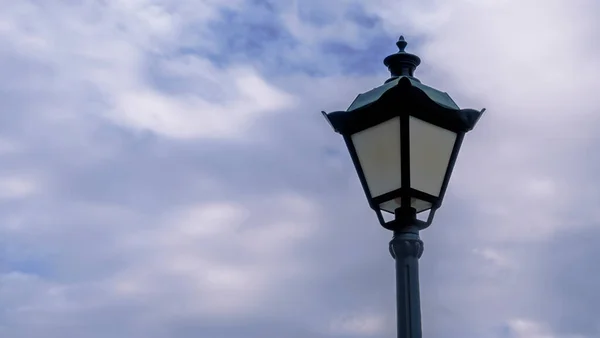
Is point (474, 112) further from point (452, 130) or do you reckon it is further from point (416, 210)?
point (416, 210)

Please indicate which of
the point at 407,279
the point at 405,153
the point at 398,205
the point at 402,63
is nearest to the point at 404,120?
the point at 405,153

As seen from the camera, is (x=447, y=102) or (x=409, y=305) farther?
(x=447, y=102)

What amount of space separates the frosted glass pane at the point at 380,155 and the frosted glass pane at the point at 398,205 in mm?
122

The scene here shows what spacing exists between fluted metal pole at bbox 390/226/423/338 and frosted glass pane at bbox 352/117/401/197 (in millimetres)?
358

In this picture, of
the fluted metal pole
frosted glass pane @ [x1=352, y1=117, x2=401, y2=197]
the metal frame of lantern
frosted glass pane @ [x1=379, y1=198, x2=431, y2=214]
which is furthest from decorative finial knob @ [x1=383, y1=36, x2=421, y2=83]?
the fluted metal pole

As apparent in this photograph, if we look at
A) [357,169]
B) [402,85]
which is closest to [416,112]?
[402,85]

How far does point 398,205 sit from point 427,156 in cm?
41

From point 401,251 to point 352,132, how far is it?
0.89m

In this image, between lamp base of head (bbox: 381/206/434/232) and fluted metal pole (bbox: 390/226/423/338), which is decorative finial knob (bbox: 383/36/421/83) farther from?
fluted metal pole (bbox: 390/226/423/338)

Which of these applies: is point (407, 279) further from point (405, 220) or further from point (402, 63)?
point (402, 63)

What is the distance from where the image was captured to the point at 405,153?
5.54 meters

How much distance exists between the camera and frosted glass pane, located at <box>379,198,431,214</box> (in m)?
5.75

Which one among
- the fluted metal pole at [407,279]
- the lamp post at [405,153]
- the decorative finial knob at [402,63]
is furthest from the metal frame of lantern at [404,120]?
the decorative finial knob at [402,63]

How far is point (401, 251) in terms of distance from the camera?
5676mm
